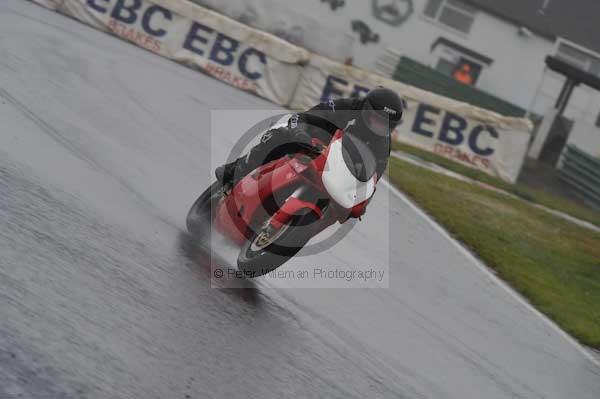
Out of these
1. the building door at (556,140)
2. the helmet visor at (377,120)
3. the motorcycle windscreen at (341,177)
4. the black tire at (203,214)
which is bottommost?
the building door at (556,140)

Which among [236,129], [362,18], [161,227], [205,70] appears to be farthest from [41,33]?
[362,18]

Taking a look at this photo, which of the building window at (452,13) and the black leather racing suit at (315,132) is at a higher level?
the black leather racing suit at (315,132)

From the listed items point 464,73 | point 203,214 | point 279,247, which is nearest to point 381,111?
point 279,247

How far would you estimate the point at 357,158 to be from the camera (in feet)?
24.9

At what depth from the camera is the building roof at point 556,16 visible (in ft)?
164

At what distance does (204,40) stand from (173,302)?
18.4 metres

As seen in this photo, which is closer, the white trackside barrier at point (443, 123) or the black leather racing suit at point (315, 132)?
the black leather racing suit at point (315, 132)

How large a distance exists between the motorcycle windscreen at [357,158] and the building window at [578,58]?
1785 inches

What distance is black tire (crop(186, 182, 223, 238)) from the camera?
28.2ft

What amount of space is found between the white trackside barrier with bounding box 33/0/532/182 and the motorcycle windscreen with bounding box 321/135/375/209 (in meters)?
16.4

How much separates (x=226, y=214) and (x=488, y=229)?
878cm

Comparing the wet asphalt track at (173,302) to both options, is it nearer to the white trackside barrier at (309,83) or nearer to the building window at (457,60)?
the white trackside barrier at (309,83)

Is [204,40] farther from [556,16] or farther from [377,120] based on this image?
[556,16]
